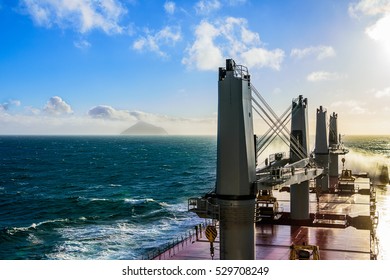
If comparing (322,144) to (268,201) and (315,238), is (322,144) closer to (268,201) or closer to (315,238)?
(268,201)

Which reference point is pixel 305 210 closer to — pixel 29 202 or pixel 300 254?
pixel 300 254

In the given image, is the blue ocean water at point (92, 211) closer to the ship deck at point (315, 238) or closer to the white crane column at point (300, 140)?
the ship deck at point (315, 238)

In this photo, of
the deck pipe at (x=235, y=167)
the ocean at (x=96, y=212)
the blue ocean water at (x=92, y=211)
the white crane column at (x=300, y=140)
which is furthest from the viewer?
the blue ocean water at (x=92, y=211)

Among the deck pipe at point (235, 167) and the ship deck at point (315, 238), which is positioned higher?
the deck pipe at point (235, 167)

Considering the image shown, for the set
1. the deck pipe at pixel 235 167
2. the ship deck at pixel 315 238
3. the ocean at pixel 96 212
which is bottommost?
the ocean at pixel 96 212

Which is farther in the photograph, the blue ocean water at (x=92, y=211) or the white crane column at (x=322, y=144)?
the white crane column at (x=322, y=144)

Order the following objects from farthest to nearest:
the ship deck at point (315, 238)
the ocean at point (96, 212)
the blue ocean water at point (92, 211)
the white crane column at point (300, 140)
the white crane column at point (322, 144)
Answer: the white crane column at point (322, 144)
the blue ocean water at point (92, 211)
the ocean at point (96, 212)
the white crane column at point (300, 140)
the ship deck at point (315, 238)

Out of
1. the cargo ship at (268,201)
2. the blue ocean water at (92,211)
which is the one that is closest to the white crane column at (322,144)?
the cargo ship at (268,201)
